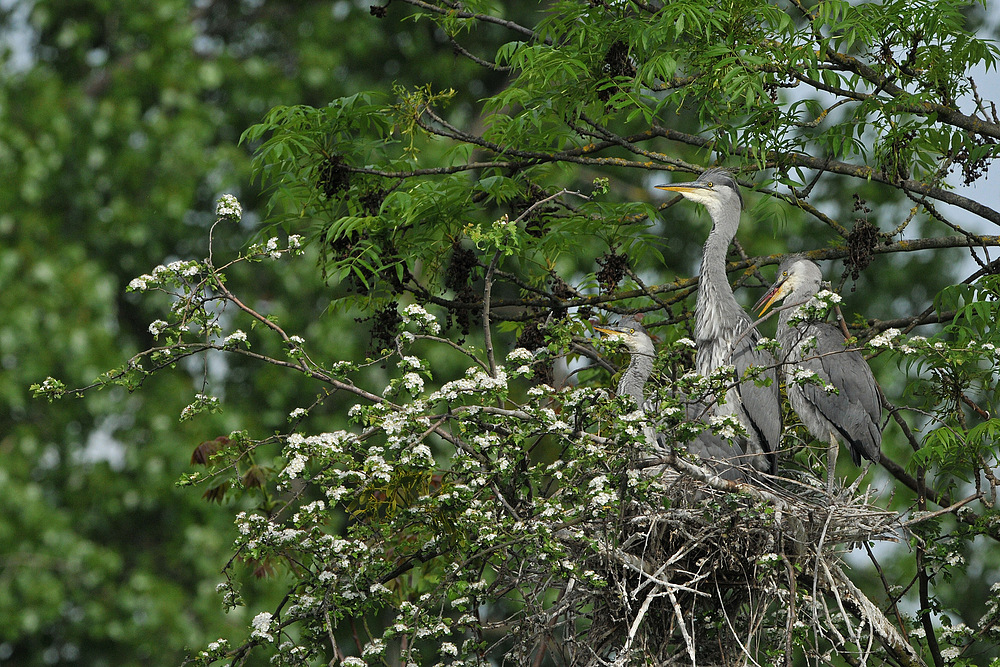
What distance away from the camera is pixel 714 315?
5.45 metres

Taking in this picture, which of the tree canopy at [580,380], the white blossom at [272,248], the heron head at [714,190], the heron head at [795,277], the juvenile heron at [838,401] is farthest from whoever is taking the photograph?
the heron head at [714,190]

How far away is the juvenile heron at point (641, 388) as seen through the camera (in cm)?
524

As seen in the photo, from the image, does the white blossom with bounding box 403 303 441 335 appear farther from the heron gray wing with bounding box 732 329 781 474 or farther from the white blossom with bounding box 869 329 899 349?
the heron gray wing with bounding box 732 329 781 474

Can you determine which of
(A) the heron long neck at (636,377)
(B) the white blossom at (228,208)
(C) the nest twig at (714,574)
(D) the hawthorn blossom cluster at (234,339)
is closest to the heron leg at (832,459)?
(C) the nest twig at (714,574)

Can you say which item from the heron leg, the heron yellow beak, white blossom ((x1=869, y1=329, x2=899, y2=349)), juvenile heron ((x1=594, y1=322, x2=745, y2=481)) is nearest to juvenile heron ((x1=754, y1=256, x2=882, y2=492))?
the heron leg

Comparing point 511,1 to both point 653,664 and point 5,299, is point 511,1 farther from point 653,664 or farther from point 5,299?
point 653,664

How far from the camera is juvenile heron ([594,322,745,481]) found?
524 centimetres

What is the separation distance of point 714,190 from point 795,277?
640 millimetres

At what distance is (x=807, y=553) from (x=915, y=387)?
5.03 ft

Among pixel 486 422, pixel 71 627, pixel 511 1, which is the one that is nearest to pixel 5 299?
pixel 71 627

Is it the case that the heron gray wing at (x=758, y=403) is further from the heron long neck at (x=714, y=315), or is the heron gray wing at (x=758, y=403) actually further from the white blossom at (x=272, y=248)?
the white blossom at (x=272, y=248)

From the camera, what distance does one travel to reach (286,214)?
558 centimetres

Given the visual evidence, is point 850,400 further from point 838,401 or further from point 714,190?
point 714,190

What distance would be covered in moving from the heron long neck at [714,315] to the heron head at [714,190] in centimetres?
29
